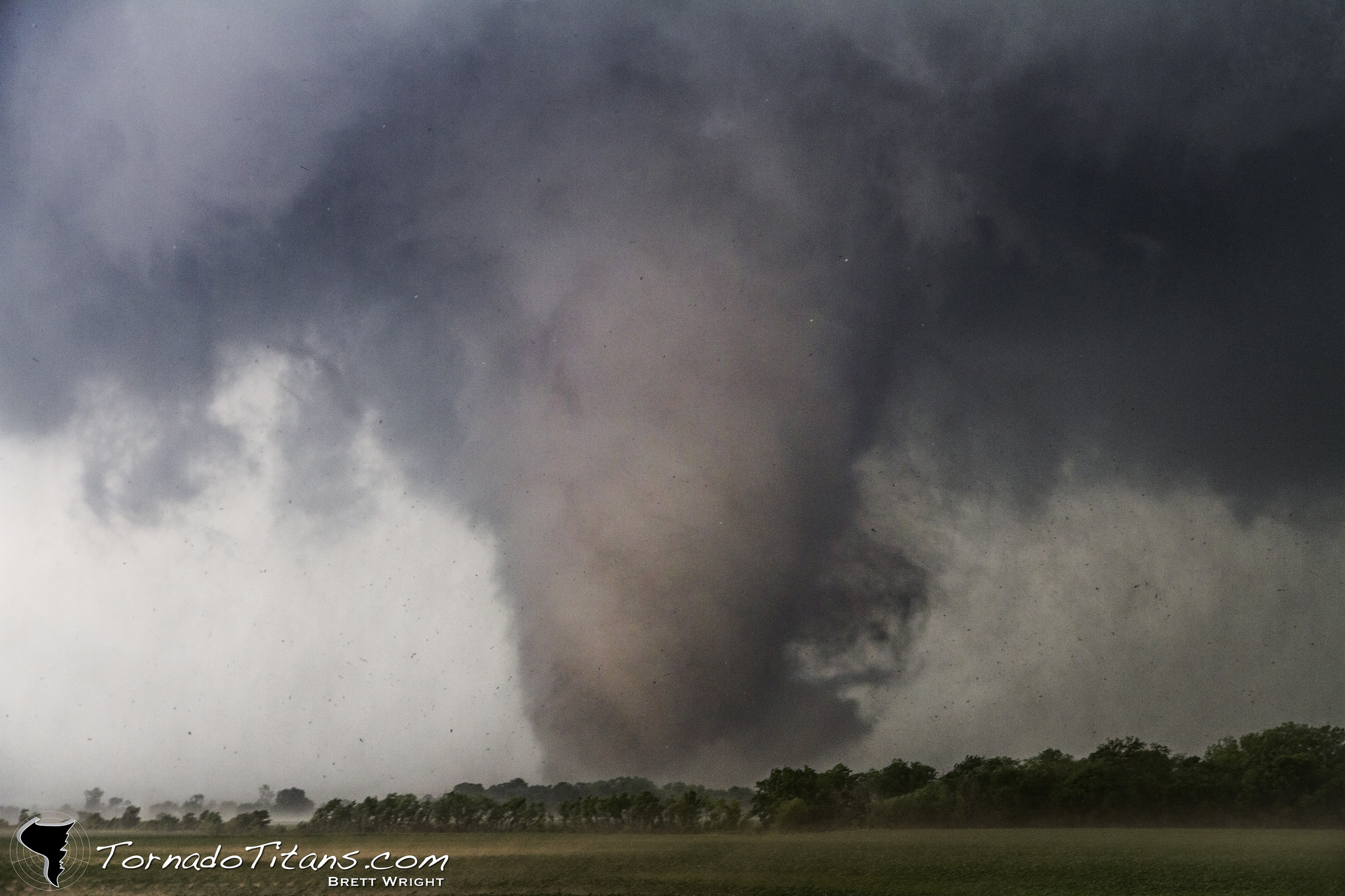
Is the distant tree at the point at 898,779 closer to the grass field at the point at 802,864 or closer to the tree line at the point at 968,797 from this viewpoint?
the tree line at the point at 968,797

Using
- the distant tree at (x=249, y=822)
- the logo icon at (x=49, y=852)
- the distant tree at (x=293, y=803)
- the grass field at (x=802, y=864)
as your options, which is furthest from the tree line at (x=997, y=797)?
the logo icon at (x=49, y=852)

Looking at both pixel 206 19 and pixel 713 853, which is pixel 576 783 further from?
pixel 206 19

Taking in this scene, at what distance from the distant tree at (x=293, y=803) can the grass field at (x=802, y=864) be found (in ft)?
0.98

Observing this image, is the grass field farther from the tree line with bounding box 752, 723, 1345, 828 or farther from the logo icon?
the tree line with bounding box 752, 723, 1345, 828

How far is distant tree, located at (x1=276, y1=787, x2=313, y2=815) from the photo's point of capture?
36.3 feet

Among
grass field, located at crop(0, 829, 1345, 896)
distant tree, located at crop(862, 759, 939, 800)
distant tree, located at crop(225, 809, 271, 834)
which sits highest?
distant tree, located at crop(862, 759, 939, 800)

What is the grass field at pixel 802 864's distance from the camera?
33.5 ft

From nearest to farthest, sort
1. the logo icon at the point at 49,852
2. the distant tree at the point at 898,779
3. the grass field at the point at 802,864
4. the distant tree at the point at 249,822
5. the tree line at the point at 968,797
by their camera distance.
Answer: the grass field at the point at 802,864
the logo icon at the point at 49,852
the distant tree at the point at 249,822
the tree line at the point at 968,797
the distant tree at the point at 898,779

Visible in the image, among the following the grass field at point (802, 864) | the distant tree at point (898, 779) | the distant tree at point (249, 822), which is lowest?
the grass field at point (802, 864)

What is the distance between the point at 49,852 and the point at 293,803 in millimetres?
2874

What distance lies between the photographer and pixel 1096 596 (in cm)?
1145

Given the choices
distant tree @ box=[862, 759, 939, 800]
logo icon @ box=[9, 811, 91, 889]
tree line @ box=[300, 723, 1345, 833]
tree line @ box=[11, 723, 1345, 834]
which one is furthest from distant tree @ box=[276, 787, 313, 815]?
distant tree @ box=[862, 759, 939, 800]

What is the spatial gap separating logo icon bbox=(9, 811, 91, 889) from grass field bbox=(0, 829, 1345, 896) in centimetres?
13

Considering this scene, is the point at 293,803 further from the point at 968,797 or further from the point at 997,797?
the point at 997,797
